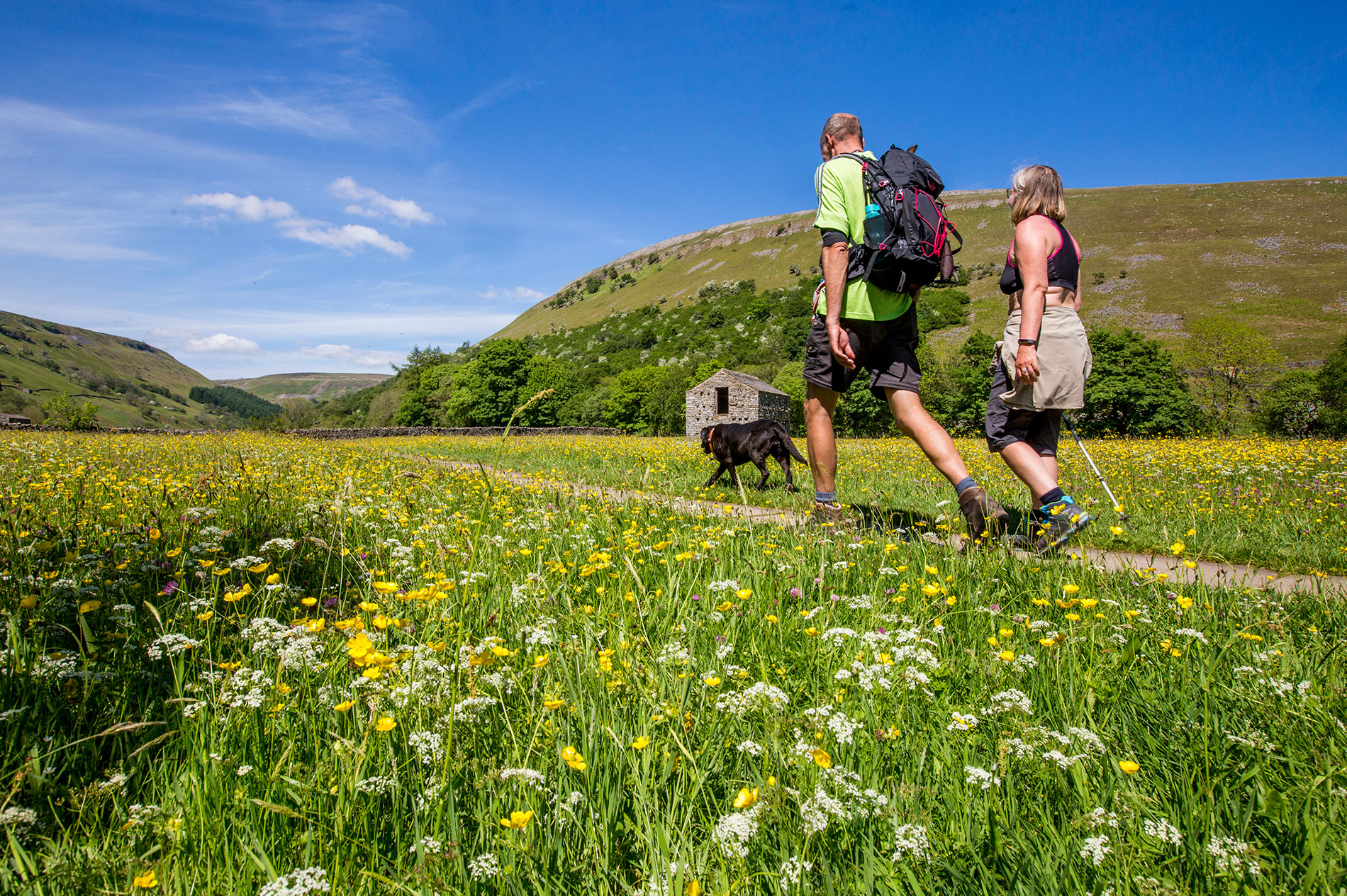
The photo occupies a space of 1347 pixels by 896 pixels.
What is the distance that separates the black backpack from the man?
96mm

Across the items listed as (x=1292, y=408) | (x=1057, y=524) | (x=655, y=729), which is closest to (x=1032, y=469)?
(x=1057, y=524)

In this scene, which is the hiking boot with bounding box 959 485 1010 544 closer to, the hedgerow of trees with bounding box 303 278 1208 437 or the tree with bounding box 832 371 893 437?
the hedgerow of trees with bounding box 303 278 1208 437

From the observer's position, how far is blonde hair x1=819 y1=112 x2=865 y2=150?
4949mm

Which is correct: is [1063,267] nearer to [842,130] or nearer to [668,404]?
[842,130]

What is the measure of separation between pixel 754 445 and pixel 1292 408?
34.4 metres

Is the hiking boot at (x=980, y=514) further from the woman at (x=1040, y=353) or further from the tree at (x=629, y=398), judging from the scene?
the tree at (x=629, y=398)

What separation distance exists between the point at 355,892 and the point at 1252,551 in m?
5.64

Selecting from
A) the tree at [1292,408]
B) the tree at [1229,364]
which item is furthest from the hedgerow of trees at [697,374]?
the tree at [1292,408]

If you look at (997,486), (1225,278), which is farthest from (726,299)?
(997,486)

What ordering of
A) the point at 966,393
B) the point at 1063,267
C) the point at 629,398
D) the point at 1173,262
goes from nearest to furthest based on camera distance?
the point at 1063,267
the point at 966,393
the point at 629,398
the point at 1173,262

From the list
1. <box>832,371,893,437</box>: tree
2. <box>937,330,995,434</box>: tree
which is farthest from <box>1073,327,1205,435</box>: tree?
<box>832,371,893,437</box>: tree

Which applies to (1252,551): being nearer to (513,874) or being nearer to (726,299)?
(513,874)

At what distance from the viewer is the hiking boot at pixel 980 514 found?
4.06m

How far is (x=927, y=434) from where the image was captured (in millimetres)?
4527
